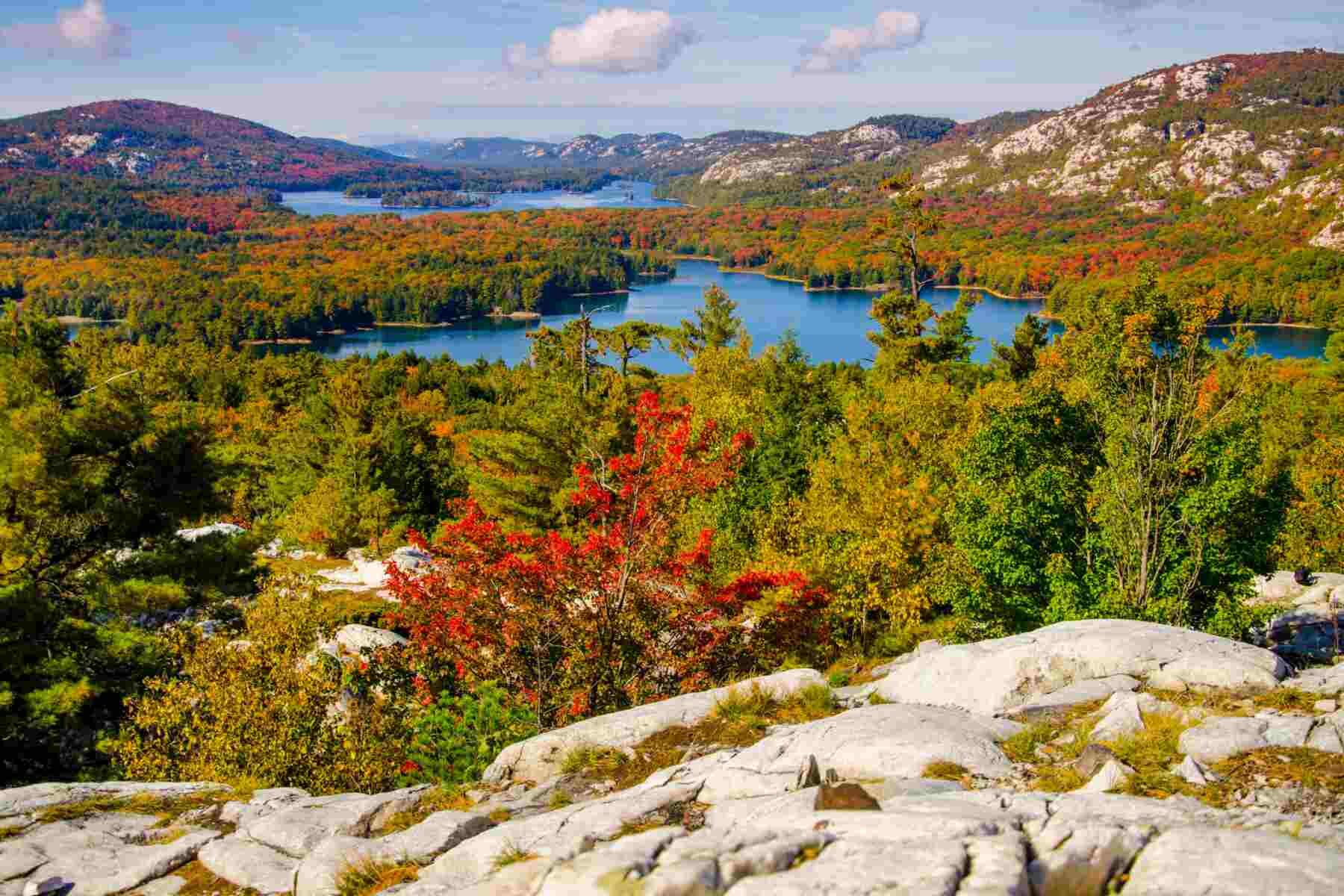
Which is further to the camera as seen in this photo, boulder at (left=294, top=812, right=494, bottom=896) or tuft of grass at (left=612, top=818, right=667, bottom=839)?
boulder at (left=294, top=812, right=494, bottom=896)

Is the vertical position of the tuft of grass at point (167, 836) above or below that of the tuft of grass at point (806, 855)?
below

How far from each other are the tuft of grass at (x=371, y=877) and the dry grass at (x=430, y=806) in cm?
100

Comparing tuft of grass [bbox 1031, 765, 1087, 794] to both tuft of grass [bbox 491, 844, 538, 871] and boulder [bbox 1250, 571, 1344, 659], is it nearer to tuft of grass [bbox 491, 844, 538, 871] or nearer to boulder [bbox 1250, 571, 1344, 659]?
tuft of grass [bbox 491, 844, 538, 871]

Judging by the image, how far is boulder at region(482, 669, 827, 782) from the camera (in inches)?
354

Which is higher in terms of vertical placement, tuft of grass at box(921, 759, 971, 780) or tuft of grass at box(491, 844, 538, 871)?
tuft of grass at box(491, 844, 538, 871)

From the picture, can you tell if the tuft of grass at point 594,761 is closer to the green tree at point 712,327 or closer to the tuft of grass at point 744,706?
the tuft of grass at point 744,706

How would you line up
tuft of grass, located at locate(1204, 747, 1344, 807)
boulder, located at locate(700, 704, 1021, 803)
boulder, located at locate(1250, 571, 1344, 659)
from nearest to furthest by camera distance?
tuft of grass, located at locate(1204, 747, 1344, 807) → boulder, located at locate(700, 704, 1021, 803) → boulder, located at locate(1250, 571, 1344, 659)

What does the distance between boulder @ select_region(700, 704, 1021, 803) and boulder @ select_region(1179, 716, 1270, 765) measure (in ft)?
4.41

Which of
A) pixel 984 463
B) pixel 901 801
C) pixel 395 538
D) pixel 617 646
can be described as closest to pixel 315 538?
pixel 395 538

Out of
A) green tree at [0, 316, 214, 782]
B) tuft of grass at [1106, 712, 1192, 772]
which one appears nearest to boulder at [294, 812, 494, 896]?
tuft of grass at [1106, 712, 1192, 772]

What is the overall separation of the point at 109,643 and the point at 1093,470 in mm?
18716

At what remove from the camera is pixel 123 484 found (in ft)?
53.2

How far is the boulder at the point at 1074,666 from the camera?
8.59 meters

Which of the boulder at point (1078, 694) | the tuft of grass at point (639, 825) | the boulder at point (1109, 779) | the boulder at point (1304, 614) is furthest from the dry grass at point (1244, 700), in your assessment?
the boulder at point (1304, 614)
